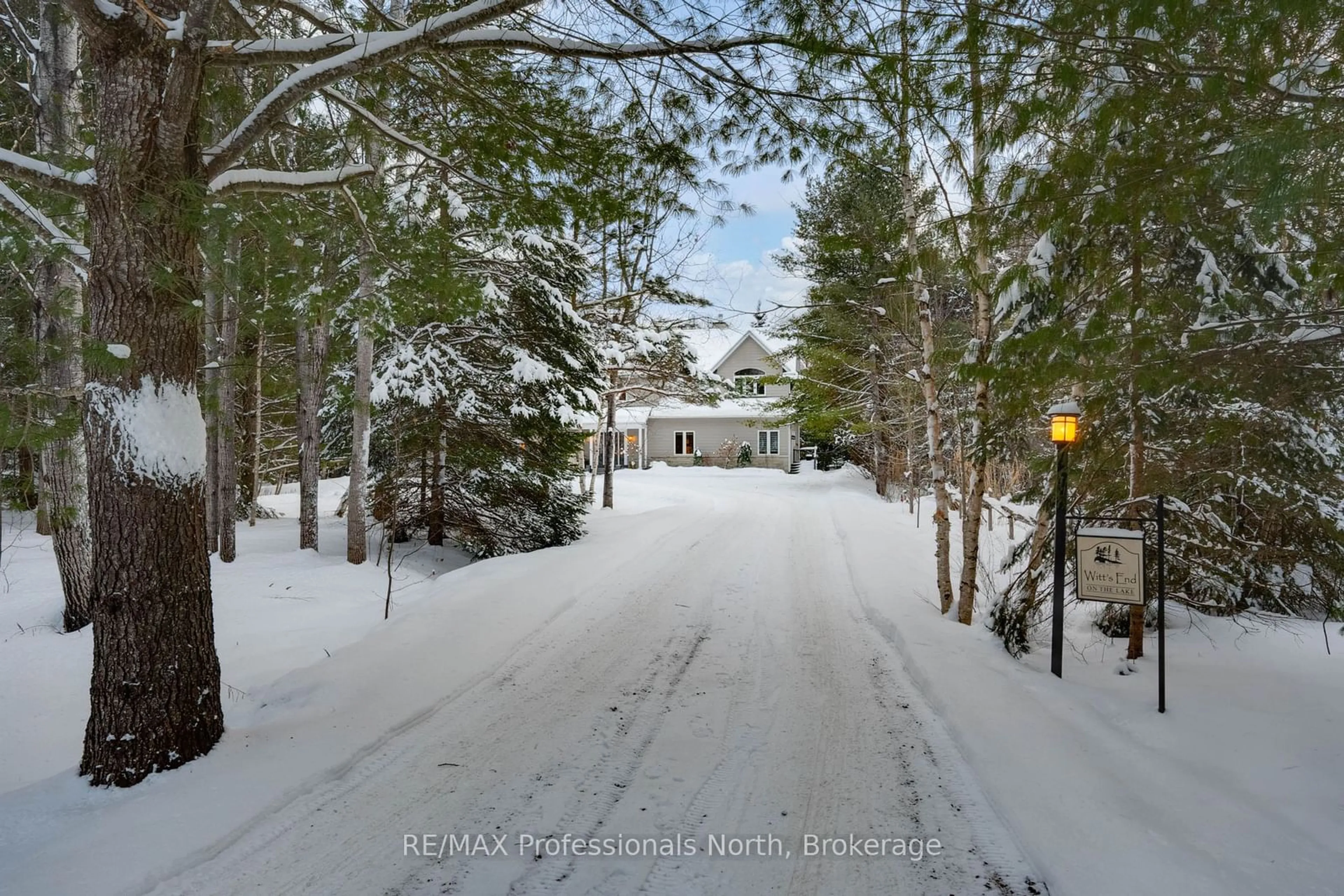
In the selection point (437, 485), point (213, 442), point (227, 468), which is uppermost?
point (213, 442)

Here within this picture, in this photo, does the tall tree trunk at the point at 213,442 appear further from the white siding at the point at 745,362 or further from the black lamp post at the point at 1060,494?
the white siding at the point at 745,362

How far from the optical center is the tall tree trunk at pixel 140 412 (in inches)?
117

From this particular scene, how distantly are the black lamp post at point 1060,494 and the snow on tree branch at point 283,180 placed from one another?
197 inches

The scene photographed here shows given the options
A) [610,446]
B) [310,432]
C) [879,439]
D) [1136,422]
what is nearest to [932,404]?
[1136,422]

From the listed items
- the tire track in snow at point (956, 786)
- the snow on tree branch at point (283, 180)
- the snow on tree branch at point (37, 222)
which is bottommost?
the tire track in snow at point (956, 786)

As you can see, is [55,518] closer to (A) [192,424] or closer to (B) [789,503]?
(A) [192,424]

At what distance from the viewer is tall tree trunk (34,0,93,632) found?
5.30m

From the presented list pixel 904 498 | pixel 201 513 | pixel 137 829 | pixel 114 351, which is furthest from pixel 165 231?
pixel 904 498

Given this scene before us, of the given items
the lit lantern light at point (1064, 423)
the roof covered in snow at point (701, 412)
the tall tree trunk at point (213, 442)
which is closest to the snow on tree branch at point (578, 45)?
the lit lantern light at point (1064, 423)

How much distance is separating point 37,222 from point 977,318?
270 inches

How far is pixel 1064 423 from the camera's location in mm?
4512

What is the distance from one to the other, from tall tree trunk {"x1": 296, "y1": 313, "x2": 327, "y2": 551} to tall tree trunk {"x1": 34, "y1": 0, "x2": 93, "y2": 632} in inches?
116

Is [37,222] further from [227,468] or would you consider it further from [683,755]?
[227,468]

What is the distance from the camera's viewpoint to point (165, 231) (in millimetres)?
3104
